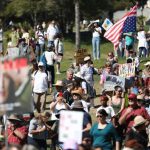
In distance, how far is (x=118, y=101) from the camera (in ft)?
58.4

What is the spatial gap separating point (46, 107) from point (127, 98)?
5.86 meters

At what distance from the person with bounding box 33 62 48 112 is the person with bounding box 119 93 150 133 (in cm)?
571

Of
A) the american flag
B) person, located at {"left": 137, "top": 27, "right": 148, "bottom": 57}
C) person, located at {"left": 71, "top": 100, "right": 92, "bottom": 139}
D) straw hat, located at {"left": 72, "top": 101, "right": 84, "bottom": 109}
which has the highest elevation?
the american flag

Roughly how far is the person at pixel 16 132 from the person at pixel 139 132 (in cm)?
231

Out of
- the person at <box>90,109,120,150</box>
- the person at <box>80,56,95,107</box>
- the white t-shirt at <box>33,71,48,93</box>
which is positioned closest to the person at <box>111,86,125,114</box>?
the person at <box>90,109,120,150</box>

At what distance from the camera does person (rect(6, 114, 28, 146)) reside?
630 inches

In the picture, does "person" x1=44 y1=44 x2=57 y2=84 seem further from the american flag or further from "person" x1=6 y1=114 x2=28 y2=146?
"person" x1=6 y1=114 x2=28 y2=146

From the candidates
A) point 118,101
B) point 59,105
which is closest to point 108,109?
point 118,101

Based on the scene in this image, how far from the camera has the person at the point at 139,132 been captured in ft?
48.2

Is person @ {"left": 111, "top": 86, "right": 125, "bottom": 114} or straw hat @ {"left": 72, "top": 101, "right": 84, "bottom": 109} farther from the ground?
straw hat @ {"left": 72, "top": 101, "right": 84, "bottom": 109}

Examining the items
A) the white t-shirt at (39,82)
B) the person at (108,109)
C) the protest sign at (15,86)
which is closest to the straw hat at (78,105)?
the person at (108,109)

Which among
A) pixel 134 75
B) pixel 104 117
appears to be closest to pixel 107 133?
pixel 104 117

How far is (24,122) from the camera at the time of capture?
1664cm

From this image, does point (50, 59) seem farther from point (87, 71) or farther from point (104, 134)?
point (104, 134)
